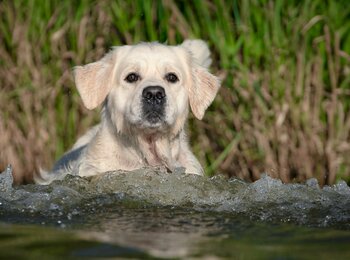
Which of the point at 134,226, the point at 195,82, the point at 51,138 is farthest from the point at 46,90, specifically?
the point at 134,226

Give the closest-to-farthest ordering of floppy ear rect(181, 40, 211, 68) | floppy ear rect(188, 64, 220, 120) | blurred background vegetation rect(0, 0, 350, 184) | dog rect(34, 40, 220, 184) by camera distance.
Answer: dog rect(34, 40, 220, 184) < floppy ear rect(188, 64, 220, 120) < floppy ear rect(181, 40, 211, 68) < blurred background vegetation rect(0, 0, 350, 184)

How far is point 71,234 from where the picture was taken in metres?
5.16

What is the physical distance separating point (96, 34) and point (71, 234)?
13.8 feet

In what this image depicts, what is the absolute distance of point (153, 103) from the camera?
6859mm

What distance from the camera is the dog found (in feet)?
22.8

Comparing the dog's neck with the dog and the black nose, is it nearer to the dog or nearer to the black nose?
the dog

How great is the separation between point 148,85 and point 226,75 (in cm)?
196

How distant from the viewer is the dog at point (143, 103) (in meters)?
6.96

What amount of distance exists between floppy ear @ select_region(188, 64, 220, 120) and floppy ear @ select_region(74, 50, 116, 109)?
0.62 m

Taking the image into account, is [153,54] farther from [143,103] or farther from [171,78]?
[143,103]


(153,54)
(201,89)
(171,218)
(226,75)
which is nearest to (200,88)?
(201,89)

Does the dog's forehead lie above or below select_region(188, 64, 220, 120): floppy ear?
above

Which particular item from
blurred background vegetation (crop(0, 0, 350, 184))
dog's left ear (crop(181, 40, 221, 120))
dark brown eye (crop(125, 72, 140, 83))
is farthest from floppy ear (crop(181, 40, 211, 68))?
dark brown eye (crop(125, 72, 140, 83))

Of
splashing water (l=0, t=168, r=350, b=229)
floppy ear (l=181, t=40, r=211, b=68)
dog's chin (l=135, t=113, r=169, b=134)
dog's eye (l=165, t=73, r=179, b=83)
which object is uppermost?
floppy ear (l=181, t=40, r=211, b=68)
